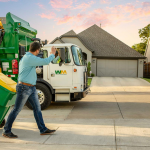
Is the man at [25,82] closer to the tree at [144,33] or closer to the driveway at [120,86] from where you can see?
the driveway at [120,86]

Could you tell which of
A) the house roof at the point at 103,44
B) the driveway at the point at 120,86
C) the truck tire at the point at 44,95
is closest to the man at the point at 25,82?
the truck tire at the point at 44,95

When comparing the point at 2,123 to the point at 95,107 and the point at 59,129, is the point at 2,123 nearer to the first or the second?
the point at 59,129

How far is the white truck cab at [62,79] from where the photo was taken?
8.39 metres

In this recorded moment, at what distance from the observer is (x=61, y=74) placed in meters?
8.48

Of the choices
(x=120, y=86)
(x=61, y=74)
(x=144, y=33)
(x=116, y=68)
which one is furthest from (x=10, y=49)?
(x=144, y=33)

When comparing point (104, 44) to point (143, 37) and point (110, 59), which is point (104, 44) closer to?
point (110, 59)

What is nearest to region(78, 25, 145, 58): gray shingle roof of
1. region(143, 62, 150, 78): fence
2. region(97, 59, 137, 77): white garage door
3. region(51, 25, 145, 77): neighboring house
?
region(51, 25, 145, 77): neighboring house

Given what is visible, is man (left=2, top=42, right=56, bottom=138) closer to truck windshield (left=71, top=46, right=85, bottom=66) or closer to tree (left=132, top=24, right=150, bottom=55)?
truck windshield (left=71, top=46, right=85, bottom=66)

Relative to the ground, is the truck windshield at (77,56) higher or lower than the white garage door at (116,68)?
higher

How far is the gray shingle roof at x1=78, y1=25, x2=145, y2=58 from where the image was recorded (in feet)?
93.4

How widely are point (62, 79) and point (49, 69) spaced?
0.60 meters

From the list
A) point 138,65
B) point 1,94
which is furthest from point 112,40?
point 1,94

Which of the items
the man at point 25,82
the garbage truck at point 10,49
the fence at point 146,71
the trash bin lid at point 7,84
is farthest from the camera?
the fence at point 146,71

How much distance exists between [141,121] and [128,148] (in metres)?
2.43
